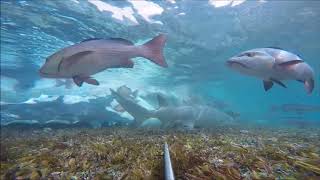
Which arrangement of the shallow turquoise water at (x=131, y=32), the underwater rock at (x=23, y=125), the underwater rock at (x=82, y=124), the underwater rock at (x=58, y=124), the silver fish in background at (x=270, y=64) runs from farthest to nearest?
the shallow turquoise water at (x=131, y=32) → the underwater rock at (x=82, y=124) → the underwater rock at (x=58, y=124) → the underwater rock at (x=23, y=125) → the silver fish in background at (x=270, y=64)

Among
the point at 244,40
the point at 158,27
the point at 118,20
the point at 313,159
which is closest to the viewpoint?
the point at 313,159

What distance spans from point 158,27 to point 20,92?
889 inches

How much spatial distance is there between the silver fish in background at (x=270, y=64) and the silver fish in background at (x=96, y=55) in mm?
1892

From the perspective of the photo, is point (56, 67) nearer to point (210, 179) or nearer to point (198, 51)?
point (210, 179)

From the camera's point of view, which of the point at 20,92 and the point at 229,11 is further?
the point at 20,92

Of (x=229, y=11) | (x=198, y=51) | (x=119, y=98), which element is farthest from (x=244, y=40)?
(x=119, y=98)

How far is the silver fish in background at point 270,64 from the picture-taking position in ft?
21.4

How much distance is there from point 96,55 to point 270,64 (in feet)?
13.5

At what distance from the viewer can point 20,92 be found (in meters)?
35.8

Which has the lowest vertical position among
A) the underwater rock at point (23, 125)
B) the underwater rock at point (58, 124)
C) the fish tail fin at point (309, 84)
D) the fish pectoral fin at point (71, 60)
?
the underwater rock at point (23, 125)

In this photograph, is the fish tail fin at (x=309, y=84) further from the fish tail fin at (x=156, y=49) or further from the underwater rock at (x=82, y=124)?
the underwater rock at (x=82, y=124)

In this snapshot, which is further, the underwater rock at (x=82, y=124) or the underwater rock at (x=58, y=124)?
the underwater rock at (x=82, y=124)

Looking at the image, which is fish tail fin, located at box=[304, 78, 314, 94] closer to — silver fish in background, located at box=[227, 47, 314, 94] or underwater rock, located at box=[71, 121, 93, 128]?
silver fish in background, located at box=[227, 47, 314, 94]

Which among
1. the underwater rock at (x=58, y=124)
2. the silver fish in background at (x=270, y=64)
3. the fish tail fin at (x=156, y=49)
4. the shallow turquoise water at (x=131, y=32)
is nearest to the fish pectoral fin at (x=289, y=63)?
the silver fish in background at (x=270, y=64)
